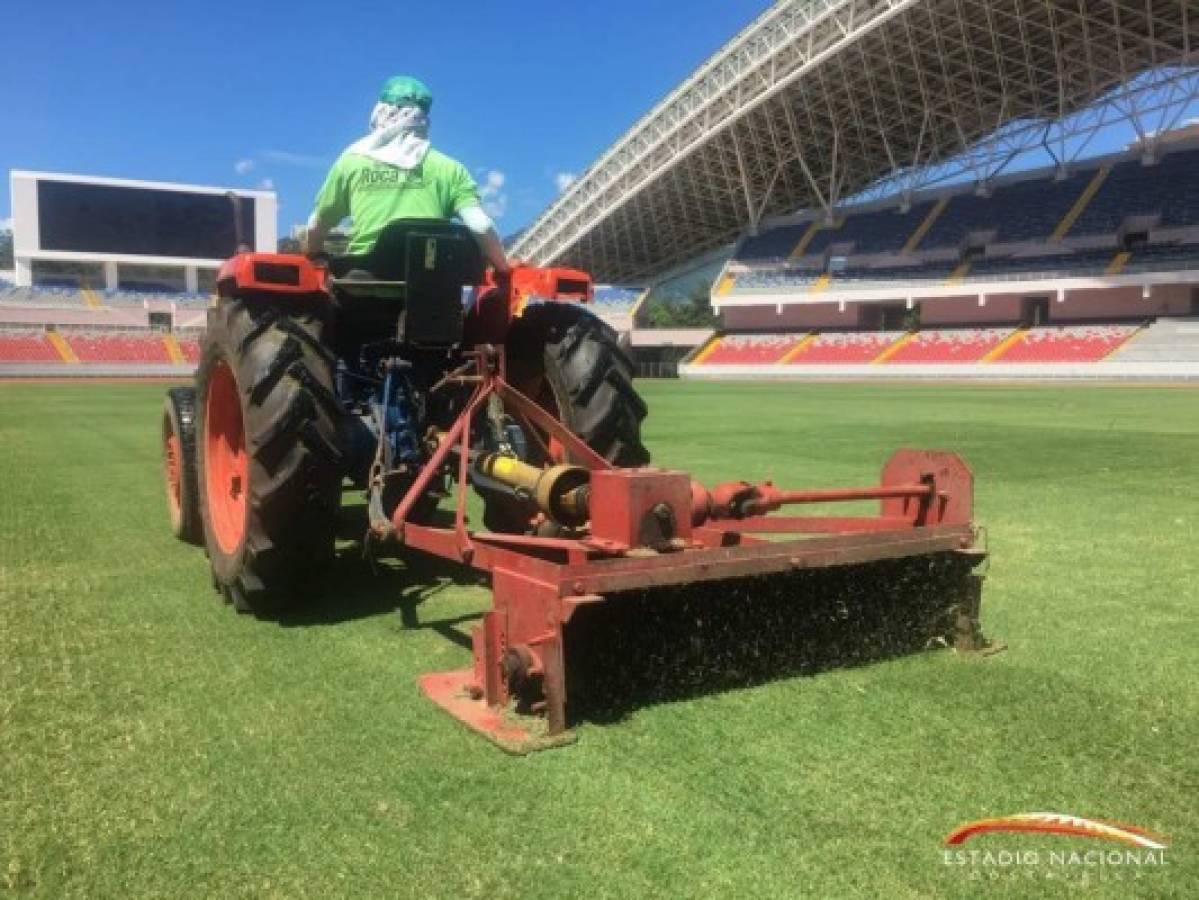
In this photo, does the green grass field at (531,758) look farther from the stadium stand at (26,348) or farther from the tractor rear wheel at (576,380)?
the stadium stand at (26,348)

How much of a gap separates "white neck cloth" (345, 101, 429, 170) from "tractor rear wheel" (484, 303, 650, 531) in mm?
910

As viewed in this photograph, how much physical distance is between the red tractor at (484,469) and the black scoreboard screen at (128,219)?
63.3 meters

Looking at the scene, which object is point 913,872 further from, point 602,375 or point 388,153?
point 388,153

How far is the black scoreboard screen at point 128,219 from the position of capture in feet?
210

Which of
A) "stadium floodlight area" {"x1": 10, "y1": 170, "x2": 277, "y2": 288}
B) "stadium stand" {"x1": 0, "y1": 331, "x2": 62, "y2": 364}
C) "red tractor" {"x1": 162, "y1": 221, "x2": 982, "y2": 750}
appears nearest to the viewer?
"red tractor" {"x1": 162, "y1": 221, "x2": 982, "y2": 750}

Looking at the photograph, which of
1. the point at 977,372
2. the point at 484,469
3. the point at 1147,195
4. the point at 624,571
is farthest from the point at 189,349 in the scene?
the point at 624,571

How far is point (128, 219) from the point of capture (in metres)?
65.8

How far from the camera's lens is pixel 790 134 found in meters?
49.8

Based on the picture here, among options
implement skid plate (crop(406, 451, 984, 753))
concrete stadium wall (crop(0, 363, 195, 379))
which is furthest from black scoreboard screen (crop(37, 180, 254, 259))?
implement skid plate (crop(406, 451, 984, 753))

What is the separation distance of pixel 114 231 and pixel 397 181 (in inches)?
2746

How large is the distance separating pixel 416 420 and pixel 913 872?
3124 millimetres

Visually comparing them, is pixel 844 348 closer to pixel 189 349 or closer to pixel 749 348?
pixel 749 348

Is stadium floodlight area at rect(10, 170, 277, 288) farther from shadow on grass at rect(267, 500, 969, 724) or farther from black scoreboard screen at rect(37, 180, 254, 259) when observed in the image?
shadow on grass at rect(267, 500, 969, 724)

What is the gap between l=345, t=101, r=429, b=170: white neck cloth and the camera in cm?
446
